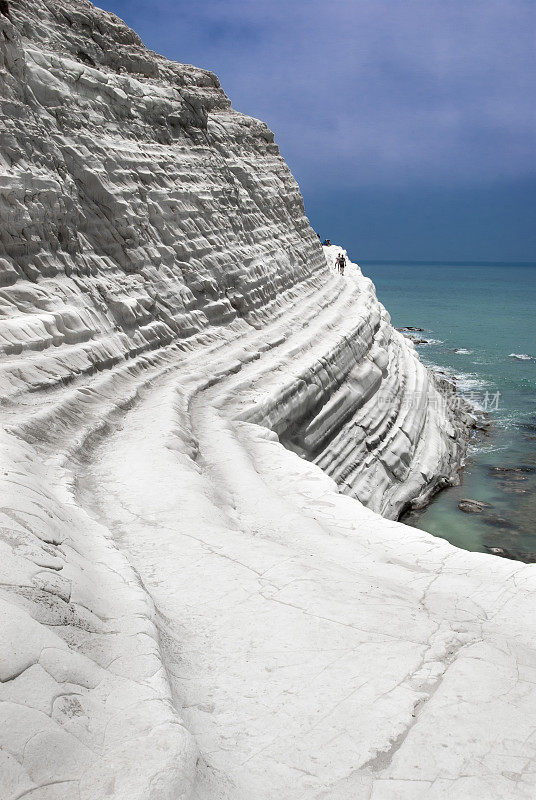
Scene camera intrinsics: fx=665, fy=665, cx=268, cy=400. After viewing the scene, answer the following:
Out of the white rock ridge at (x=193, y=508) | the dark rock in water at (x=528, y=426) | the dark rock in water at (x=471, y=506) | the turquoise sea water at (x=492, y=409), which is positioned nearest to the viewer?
the white rock ridge at (x=193, y=508)

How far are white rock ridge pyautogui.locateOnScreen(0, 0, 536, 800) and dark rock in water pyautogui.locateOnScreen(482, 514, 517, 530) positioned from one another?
1.30 m

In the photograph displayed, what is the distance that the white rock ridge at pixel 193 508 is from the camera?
2.74 metres

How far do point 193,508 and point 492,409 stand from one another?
1672cm

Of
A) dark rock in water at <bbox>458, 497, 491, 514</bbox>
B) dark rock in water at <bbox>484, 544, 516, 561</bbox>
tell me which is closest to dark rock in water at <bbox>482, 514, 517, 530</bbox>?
dark rock in water at <bbox>458, 497, 491, 514</bbox>

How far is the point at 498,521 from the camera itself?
11.9m

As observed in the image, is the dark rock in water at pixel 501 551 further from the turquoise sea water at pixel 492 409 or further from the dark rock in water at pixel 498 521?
the dark rock in water at pixel 498 521

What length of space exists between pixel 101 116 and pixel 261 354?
4651mm

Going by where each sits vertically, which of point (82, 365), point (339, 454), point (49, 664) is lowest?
point (339, 454)

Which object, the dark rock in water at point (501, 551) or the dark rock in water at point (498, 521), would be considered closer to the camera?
the dark rock in water at point (501, 551)

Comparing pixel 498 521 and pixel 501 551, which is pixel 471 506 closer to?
pixel 498 521

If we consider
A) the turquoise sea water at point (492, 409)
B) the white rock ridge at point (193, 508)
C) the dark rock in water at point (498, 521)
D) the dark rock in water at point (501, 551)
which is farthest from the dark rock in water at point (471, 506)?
the dark rock in water at point (501, 551)

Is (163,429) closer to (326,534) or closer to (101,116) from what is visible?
(326,534)

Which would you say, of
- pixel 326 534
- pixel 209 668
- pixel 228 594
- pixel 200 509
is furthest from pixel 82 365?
pixel 209 668

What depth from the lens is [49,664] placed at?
2.73m
